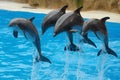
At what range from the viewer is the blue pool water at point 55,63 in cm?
784

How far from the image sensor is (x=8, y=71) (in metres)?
8.12

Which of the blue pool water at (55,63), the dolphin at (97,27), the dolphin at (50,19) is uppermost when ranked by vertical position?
the dolphin at (50,19)

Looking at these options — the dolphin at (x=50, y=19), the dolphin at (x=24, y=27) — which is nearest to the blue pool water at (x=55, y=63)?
the dolphin at (x=50, y=19)

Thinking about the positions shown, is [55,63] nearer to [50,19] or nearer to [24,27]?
[50,19]

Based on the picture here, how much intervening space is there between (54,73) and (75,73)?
47 centimetres

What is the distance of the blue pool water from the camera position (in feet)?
25.7

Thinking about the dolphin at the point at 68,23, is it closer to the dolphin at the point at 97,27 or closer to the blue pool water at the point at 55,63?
the dolphin at the point at 97,27

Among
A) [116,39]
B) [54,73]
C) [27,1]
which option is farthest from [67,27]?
[27,1]

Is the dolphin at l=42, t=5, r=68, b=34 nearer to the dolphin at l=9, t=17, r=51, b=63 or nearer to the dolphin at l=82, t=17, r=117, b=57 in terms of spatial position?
the dolphin at l=9, t=17, r=51, b=63

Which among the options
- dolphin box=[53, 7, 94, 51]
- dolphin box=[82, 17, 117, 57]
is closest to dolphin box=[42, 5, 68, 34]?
dolphin box=[53, 7, 94, 51]

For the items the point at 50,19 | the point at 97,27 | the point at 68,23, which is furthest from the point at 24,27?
the point at 97,27

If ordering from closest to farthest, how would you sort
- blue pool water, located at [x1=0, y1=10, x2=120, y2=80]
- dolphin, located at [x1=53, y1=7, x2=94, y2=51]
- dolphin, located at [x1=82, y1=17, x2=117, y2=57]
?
dolphin, located at [x1=53, y1=7, x2=94, y2=51] < dolphin, located at [x1=82, y1=17, x2=117, y2=57] < blue pool water, located at [x1=0, y1=10, x2=120, y2=80]

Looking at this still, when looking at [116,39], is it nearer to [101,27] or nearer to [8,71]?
[8,71]

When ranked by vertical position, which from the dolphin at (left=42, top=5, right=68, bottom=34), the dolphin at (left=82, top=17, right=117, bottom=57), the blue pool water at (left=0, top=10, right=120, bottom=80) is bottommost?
the blue pool water at (left=0, top=10, right=120, bottom=80)
